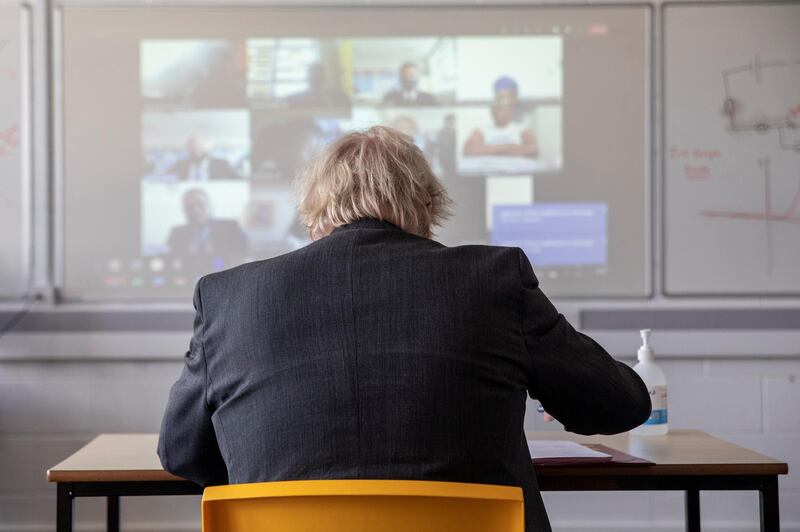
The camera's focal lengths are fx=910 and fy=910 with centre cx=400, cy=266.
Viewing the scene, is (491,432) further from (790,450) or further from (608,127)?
(790,450)

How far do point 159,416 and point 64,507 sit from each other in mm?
1402

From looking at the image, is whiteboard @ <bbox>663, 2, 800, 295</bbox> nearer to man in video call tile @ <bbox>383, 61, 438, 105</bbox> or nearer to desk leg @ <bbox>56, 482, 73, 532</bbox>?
man in video call tile @ <bbox>383, 61, 438, 105</bbox>

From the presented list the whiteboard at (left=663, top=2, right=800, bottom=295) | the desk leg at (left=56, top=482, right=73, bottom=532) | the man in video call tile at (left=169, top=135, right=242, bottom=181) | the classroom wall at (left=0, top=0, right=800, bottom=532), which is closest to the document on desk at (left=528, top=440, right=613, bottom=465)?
the desk leg at (left=56, top=482, right=73, bottom=532)

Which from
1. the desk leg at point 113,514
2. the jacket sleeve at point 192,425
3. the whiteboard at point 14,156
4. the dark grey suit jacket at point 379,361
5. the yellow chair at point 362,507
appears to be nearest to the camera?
the yellow chair at point 362,507

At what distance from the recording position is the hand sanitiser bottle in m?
1.95

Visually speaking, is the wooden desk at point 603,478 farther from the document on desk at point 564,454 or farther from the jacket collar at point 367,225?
the jacket collar at point 367,225

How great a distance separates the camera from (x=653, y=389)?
76.8 inches

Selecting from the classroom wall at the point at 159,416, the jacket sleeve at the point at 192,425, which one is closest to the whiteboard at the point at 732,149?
the classroom wall at the point at 159,416

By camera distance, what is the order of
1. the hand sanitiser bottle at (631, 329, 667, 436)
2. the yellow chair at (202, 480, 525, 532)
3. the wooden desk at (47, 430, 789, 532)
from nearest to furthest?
the yellow chair at (202, 480, 525, 532)
the wooden desk at (47, 430, 789, 532)
the hand sanitiser bottle at (631, 329, 667, 436)

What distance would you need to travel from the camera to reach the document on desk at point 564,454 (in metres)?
1.63

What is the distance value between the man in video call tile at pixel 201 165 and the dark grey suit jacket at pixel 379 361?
1778 millimetres

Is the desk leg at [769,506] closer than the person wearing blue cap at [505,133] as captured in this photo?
Yes

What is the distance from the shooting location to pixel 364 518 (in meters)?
1.04

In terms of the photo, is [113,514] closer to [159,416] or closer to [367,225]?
[159,416]
